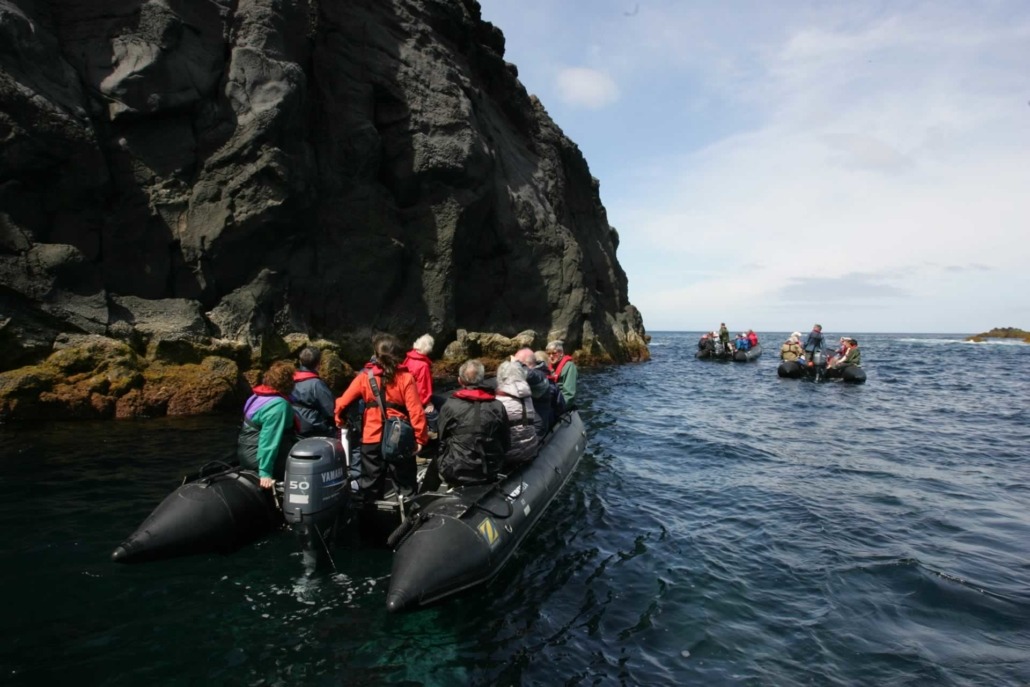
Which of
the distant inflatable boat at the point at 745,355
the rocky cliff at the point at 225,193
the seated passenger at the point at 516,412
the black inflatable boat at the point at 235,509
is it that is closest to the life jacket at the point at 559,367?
the rocky cliff at the point at 225,193

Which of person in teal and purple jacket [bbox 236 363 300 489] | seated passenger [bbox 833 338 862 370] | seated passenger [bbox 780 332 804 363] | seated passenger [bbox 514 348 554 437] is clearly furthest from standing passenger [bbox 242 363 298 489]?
seated passenger [bbox 780 332 804 363]

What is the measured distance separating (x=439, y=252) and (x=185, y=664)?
22.1m

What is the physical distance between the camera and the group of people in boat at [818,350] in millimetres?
27062

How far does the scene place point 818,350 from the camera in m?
28.9

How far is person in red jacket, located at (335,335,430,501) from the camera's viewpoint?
6.77 meters

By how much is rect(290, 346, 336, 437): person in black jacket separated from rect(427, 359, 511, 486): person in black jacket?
154cm

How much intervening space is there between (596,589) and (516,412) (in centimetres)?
227

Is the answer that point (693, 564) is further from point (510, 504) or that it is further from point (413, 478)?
point (413, 478)

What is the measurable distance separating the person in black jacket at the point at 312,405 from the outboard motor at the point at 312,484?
109 centimetres

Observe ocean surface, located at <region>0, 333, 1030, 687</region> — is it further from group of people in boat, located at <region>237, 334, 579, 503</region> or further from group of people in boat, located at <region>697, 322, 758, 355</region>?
group of people in boat, located at <region>697, 322, 758, 355</region>

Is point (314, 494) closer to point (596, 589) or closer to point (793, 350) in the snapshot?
point (596, 589)

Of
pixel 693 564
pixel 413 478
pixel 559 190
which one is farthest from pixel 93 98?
pixel 559 190

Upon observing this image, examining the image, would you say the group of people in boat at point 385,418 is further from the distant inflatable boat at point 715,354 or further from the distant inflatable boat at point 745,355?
the distant inflatable boat at point 715,354

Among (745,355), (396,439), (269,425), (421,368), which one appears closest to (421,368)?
(421,368)
